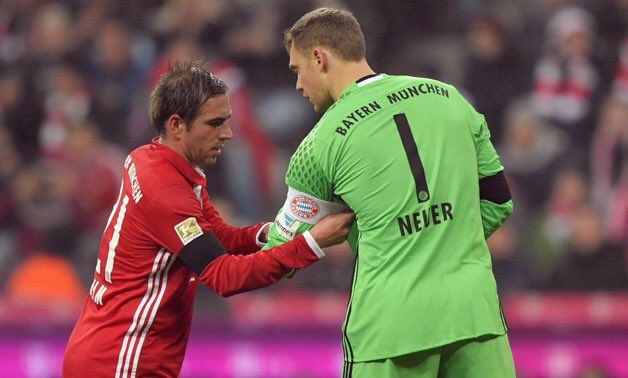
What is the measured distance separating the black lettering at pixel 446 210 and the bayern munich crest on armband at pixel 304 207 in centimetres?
44

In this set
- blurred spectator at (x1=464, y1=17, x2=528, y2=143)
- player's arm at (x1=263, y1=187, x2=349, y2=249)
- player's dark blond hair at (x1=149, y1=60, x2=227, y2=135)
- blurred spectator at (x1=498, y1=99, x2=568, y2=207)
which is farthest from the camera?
blurred spectator at (x1=464, y1=17, x2=528, y2=143)

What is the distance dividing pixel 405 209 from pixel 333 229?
11.7 inches

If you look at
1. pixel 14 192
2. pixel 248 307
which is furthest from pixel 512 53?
pixel 14 192

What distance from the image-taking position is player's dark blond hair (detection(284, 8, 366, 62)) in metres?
3.60

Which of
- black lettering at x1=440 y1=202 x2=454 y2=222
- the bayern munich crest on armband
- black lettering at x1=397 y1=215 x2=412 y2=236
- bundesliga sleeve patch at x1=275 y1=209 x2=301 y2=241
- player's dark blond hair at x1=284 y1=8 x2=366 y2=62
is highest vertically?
player's dark blond hair at x1=284 y1=8 x2=366 y2=62

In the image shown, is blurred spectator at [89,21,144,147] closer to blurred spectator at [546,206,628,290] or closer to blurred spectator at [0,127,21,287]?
blurred spectator at [0,127,21,287]

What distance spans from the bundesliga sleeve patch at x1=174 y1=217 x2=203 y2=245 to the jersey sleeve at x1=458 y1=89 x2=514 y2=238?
0.99 meters

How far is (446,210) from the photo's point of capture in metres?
3.42

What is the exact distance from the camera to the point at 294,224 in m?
3.67

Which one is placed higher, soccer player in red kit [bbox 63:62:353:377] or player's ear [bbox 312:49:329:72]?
player's ear [bbox 312:49:329:72]

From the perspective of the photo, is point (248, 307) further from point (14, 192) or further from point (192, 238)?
point (192, 238)

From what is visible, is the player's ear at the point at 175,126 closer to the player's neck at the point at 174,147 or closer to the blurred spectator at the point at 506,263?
the player's neck at the point at 174,147

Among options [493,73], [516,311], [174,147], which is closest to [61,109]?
[493,73]

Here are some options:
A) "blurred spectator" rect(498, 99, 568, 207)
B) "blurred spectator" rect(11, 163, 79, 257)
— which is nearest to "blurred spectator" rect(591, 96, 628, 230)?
"blurred spectator" rect(498, 99, 568, 207)
